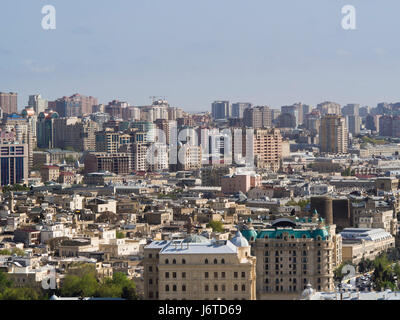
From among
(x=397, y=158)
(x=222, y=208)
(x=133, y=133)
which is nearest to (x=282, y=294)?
(x=222, y=208)

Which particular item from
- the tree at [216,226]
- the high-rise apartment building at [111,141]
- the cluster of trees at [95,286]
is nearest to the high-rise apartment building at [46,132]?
the high-rise apartment building at [111,141]

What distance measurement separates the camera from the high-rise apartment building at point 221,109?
66.2m

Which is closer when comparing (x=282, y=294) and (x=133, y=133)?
(x=282, y=294)

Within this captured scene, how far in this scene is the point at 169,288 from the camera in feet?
33.7

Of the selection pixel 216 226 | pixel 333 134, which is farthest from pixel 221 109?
pixel 216 226

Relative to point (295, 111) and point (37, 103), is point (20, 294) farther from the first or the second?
point (295, 111)

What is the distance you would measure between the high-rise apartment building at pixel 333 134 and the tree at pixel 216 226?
90.7 ft

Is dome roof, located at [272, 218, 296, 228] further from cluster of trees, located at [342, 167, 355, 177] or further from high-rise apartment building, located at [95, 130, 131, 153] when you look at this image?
high-rise apartment building, located at [95, 130, 131, 153]

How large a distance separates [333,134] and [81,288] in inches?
1458
